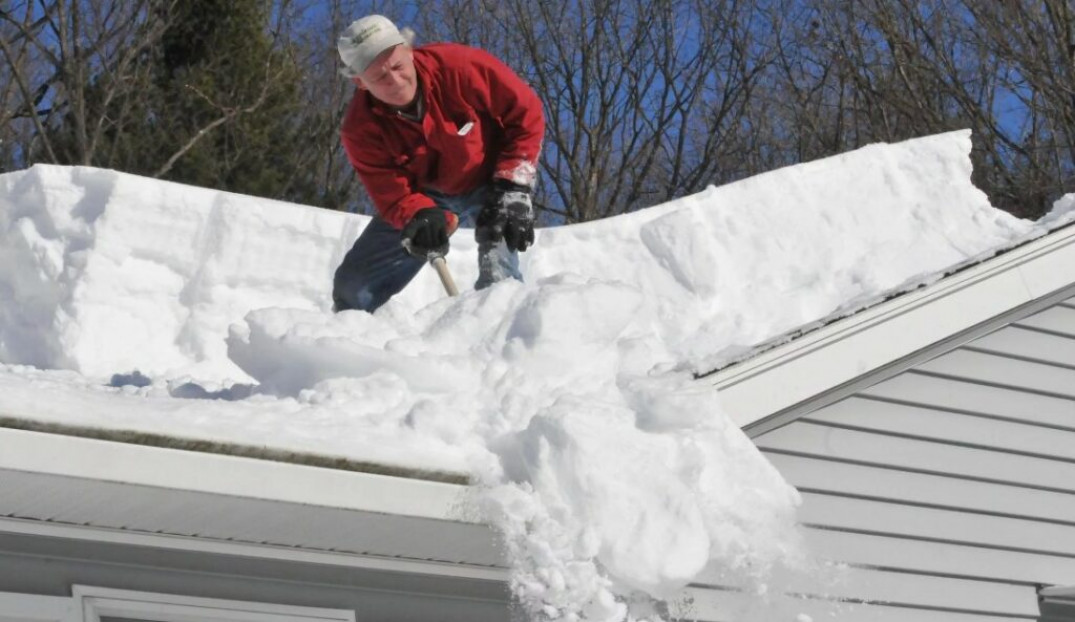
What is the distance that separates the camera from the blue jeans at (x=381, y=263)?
16.3ft

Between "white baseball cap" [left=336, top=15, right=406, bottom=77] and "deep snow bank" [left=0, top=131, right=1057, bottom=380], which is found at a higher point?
"deep snow bank" [left=0, top=131, right=1057, bottom=380]

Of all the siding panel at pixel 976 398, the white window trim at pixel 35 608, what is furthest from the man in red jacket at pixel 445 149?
the white window trim at pixel 35 608

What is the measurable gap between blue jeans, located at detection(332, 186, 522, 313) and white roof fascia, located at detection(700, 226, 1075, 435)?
115 centimetres

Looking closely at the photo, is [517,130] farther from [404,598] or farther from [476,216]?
[404,598]

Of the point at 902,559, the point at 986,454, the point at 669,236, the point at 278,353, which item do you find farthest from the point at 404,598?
the point at 669,236

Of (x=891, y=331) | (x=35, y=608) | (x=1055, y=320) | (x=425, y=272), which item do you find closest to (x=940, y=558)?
(x=891, y=331)

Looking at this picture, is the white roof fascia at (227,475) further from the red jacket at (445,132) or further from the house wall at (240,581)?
the red jacket at (445,132)

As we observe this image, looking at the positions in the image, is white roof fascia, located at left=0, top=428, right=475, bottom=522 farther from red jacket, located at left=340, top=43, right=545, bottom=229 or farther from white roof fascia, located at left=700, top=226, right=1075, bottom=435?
red jacket, located at left=340, top=43, right=545, bottom=229

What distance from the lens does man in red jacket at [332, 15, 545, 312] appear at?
4.59 m

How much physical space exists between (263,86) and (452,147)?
13.5 metres

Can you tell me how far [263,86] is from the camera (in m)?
17.6

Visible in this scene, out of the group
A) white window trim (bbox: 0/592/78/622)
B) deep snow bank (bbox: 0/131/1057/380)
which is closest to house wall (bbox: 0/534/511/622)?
white window trim (bbox: 0/592/78/622)

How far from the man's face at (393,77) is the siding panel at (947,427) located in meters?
1.67

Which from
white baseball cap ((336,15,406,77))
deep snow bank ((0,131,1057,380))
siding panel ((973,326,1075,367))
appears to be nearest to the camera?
white baseball cap ((336,15,406,77))
